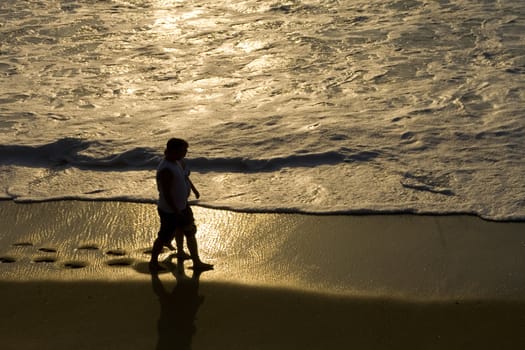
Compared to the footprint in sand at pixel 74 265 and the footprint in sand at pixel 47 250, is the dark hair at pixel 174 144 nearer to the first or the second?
the footprint in sand at pixel 74 265

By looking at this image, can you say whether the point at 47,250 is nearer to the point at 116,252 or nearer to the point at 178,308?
the point at 116,252

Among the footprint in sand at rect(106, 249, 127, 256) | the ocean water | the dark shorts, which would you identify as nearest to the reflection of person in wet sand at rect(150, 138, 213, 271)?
the dark shorts

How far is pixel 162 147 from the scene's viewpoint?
356 inches

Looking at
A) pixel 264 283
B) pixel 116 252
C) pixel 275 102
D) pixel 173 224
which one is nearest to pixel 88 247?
pixel 116 252

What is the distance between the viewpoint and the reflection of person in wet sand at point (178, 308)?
531cm

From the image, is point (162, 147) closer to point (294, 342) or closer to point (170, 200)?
point (170, 200)

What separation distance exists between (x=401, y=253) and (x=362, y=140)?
2.78 meters

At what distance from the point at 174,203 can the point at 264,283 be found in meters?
0.92

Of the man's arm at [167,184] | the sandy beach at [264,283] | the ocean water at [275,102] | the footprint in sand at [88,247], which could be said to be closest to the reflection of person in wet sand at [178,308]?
the sandy beach at [264,283]

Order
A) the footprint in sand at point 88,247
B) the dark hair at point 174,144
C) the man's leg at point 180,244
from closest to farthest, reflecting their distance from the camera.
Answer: the dark hair at point 174,144 → the man's leg at point 180,244 → the footprint in sand at point 88,247

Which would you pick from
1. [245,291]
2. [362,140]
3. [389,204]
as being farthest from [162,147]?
[245,291]

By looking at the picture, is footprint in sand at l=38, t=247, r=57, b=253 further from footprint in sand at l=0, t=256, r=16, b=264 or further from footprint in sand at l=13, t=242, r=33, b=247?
footprint in sand at l=0, t=256, r=16, b=264

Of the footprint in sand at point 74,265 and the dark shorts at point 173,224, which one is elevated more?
the dark shorts at point 173,224

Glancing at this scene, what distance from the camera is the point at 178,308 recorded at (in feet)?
18.7
